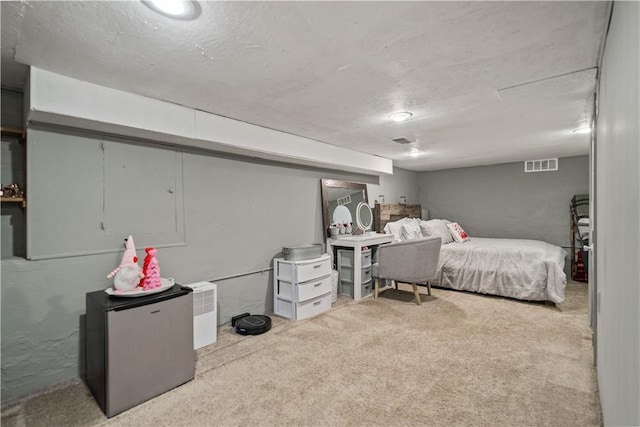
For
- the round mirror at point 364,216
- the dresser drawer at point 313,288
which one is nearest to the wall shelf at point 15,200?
the dresser drawer at point 313,288

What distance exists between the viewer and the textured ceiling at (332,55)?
138 centimetres

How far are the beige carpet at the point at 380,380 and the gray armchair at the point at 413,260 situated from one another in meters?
0.67

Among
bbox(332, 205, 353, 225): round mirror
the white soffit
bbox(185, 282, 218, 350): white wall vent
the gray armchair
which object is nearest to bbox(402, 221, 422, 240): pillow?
bbox(332, 205, 353, 225): round mirror

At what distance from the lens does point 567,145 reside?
14.0 ft

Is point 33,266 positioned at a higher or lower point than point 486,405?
higher

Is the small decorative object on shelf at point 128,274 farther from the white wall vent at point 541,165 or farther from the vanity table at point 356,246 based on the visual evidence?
the white wall vent at point 541,165

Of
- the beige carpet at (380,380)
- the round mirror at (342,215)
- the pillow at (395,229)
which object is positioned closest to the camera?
the beige carpet at (380,380)

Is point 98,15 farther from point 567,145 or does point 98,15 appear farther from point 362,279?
point 567,145

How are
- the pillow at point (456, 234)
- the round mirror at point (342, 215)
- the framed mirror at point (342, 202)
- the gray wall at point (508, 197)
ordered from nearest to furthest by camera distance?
the framed mirror at point (342, 202) → the round mirror at point (342, 215) → the pillow at point (456, 234) → the gray wall at point (508, 197)

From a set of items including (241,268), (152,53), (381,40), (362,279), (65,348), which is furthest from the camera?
(362,279)

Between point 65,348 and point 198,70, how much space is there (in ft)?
7.12

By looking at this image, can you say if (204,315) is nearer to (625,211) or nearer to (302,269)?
(302,269)

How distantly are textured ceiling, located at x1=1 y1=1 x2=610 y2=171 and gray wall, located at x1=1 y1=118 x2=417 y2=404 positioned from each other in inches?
30.8

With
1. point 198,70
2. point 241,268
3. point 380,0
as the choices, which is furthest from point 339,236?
point 380,0
